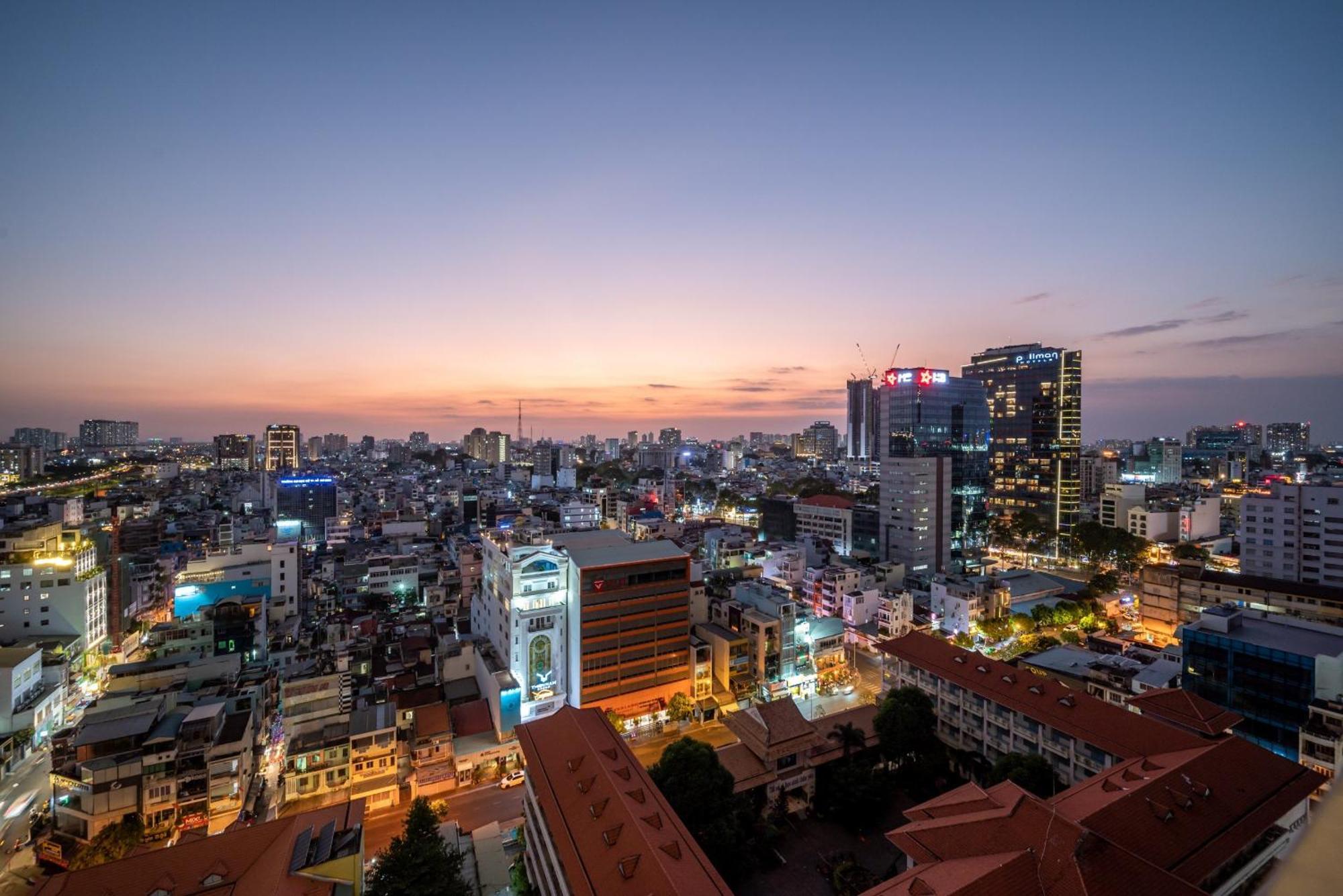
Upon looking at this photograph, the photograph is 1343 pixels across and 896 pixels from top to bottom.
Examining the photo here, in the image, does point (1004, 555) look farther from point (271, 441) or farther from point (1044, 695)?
point (271, 441)

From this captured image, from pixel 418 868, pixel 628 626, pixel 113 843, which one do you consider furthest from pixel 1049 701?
pixel 113 843

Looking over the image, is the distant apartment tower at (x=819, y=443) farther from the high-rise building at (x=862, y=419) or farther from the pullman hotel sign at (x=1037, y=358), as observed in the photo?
the pullman hotel sign at (x=1037, y=358)

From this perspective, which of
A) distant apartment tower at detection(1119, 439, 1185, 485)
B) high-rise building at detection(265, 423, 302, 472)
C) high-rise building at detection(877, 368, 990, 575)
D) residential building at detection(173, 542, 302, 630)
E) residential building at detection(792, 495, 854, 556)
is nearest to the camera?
residential building at detection(173, 542, 302, 630)

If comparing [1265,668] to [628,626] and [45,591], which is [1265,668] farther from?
[45,591]

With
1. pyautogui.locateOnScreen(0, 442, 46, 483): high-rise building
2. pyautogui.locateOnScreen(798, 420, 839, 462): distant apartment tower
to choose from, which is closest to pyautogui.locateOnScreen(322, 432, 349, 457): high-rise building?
pyautogui.locateOnScreen(0, 442, 46, 483): high-rise building

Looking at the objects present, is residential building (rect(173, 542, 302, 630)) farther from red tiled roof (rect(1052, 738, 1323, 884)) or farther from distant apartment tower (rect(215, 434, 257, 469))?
distant apartment tower (rect(215, 434, 257, 469))

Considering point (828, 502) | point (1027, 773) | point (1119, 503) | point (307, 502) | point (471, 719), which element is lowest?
point (471, 719)

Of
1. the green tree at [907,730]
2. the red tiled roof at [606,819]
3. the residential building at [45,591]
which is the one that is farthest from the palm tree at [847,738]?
the residential building at [45,591]

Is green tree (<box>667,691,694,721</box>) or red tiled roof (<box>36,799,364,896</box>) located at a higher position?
red tiled roof (<box>36,799,364,896</box>)
